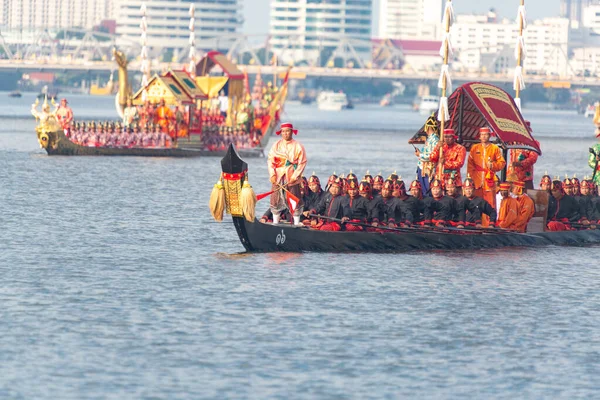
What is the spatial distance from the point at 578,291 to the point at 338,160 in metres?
54.4

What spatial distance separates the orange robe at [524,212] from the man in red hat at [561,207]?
159cm

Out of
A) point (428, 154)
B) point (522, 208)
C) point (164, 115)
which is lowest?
point (164, 115)

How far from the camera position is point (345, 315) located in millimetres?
24781

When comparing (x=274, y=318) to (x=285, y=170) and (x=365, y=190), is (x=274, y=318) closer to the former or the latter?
(x=285, y=170)

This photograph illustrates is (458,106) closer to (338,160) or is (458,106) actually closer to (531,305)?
(531,305)

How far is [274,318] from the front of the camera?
2419 centimetres

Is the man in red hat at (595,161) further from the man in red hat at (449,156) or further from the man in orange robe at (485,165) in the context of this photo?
the man in red hat at (449,156)

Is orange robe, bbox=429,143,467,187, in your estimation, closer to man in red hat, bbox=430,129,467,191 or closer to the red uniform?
man in red hat, bbox=430,129,467,191

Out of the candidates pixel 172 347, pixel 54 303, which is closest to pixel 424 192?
pixel 54 303

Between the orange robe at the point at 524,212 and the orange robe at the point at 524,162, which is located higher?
the orange robe at the point at 524,162

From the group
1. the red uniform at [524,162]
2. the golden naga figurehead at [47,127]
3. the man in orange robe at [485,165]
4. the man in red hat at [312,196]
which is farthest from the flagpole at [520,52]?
the golden naga figurehead at [47,127]

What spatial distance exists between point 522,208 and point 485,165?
51.9 inches

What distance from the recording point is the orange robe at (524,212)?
3391cm

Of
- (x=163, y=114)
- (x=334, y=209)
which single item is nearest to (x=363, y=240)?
(x=334, y=209)
